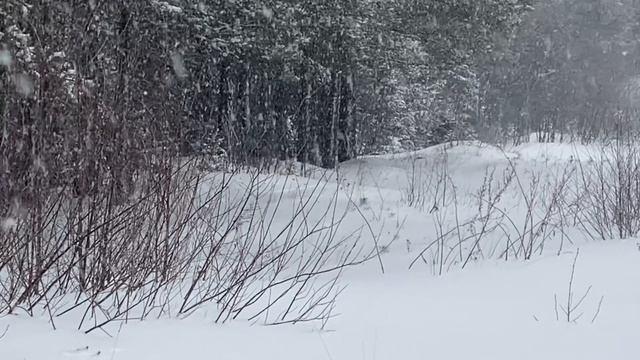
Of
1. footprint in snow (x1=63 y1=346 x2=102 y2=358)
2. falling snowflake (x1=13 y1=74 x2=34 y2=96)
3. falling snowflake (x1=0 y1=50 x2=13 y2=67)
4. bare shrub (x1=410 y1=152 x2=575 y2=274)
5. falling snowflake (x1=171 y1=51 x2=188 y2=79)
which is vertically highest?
falling snowflake (x1=171 y1=51 x2=188 y2=79)

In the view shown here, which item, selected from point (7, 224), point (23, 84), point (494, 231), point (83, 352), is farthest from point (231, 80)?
point (83, 352)

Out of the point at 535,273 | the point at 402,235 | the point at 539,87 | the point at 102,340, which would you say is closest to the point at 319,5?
the point at 402,235

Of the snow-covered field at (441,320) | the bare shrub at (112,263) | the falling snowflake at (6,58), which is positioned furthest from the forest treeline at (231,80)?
the snow-covered field at (441,320)

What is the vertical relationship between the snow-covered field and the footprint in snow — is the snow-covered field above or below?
below

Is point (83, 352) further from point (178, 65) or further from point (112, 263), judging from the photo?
point (178, 65)

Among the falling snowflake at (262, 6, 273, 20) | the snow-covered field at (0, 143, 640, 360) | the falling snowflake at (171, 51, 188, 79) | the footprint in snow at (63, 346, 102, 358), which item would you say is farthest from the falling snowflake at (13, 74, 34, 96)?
the falling snowflake at (262, 6, 273, 20)

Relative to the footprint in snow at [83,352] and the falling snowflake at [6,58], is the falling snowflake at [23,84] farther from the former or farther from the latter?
the footprint in snow at [83,352]

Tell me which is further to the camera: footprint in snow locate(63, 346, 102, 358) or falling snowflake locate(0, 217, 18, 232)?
falling snowflake locate(0, 217, 18, 232)

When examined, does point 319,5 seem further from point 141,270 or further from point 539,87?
point 539,87

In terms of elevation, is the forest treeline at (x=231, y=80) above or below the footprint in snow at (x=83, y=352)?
above

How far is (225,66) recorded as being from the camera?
14469 mm

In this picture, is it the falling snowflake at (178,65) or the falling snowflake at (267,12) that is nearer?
the falling snowflake at (178,65)

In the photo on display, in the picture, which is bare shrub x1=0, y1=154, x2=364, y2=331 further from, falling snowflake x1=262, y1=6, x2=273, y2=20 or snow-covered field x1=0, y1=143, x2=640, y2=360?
falling snowflake x1=262, y1=6, x2=273, y2=20

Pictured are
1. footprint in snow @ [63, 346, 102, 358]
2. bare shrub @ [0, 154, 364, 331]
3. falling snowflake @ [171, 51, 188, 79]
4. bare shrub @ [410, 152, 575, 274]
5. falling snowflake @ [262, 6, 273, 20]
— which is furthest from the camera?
falling snowflake @ [262, 6, 273, 20]
